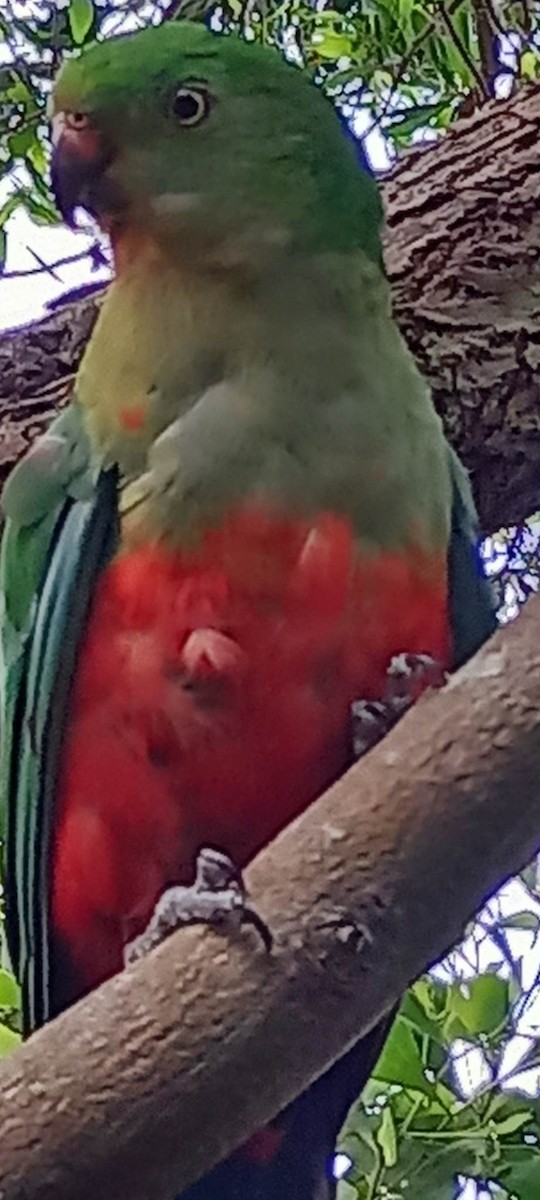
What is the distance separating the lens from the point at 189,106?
1282 mm

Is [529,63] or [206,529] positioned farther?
[529,63]

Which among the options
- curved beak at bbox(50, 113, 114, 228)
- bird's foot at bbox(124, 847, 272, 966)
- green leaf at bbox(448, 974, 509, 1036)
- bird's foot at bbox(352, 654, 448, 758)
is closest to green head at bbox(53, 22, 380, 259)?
curved beak at bbox(50, 113, 114, 228)

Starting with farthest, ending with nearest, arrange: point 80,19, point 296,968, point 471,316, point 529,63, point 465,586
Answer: point 529,63 < point 80,19 < point 471,316 < point 465,586 < point 296,968

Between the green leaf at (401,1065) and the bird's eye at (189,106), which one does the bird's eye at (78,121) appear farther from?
the green leaf at (401,1065)

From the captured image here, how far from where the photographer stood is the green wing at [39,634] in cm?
124

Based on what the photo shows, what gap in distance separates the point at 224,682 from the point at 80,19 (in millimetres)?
1235

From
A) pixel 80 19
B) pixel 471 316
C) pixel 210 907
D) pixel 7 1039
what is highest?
pixel 80 19

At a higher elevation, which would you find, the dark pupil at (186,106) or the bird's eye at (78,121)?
the bird's eye at (78,121)

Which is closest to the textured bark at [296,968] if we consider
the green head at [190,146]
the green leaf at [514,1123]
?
the green head at [190,146]

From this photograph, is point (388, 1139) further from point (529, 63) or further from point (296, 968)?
point (529, 63)

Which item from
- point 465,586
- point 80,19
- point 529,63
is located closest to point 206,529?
point 465,586

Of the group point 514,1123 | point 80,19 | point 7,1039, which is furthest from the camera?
point 80,19

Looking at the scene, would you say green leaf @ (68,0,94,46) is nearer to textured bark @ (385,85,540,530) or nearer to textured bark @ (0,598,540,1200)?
textured bark @ (385,85,540,530)

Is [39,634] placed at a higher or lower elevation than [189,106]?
lower
